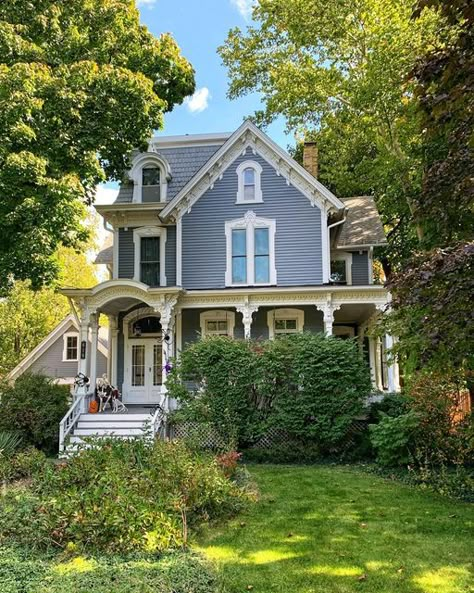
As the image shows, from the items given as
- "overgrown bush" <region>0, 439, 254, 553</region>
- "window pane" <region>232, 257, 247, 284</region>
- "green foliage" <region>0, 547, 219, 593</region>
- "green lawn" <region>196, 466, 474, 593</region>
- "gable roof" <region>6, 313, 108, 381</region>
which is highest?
"window pane" <region>232, 257, 247, 284</region>

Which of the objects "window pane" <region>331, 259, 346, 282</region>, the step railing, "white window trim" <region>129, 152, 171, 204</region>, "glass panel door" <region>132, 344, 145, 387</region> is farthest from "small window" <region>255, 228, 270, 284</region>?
the step railing

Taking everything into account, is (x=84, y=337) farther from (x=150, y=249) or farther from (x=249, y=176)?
(x=249, y=176)

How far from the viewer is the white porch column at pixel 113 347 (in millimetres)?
15523

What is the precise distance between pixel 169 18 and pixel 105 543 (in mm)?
15623

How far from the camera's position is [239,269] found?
588 inches

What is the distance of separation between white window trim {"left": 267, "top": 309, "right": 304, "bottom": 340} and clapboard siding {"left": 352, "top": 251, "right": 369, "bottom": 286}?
2.09 m

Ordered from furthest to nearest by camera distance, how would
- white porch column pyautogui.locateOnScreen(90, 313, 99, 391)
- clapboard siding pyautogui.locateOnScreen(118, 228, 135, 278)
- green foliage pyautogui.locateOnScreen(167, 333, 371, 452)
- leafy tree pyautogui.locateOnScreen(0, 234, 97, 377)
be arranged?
leafy tree pyautogui.locateOnScreen(0, 234, 97, 377) < clapboard siding pyautogui.locateOnScreen(118, 228, 135, 278) < white porch column pyautogui.locateOnScreen(90, 313, 99, 391) < green foliage pyautogui.locateOnScreen(167, 333, 371, 452)

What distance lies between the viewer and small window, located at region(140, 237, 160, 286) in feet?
51.2

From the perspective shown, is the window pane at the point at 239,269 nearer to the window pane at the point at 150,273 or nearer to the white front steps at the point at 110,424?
the window pane at the point at 150,273

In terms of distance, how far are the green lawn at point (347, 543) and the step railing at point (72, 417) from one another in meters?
5.71

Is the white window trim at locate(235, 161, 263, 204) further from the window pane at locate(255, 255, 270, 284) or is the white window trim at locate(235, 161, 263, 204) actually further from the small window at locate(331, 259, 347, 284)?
the small window at locate(331, 259, 347, 284)

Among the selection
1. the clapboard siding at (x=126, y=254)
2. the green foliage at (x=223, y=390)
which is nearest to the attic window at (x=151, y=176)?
the clapboard siding at (x=126, y=254)

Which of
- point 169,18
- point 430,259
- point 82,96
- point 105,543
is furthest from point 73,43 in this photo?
point 105,543

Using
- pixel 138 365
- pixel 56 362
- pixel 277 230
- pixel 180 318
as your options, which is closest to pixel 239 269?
pixel 277 230
